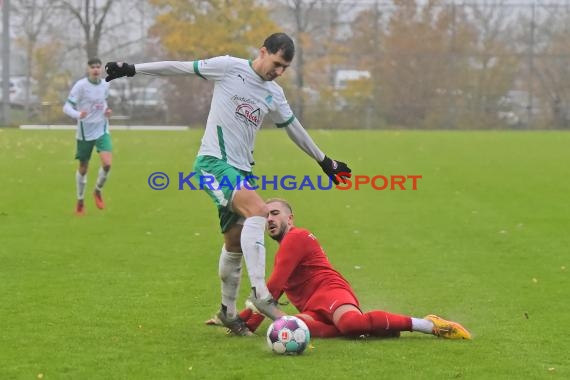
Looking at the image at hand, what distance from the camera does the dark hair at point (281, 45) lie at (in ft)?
23.9

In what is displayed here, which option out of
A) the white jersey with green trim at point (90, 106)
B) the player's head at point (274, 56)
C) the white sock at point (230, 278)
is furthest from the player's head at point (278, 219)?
the white jersey with green trim at point (90, 106)

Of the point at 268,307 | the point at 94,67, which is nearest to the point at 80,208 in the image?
the point at 94,67

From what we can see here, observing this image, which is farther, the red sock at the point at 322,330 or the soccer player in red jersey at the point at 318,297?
the red sock at the point at 322,330

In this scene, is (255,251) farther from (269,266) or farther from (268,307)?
(269,266)

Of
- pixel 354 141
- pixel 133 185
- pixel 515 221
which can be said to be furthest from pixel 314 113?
pixel 515 221

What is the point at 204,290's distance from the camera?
31.2 ft

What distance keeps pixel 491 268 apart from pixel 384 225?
162 inches

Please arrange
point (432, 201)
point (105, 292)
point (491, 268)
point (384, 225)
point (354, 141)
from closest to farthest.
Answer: point (105, 292)
point (491, 268)
point (384, 225)
point (432, 201)
point (354, 141)

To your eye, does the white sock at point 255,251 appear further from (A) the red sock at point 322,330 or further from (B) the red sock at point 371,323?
(B) the red sock at point 371,323

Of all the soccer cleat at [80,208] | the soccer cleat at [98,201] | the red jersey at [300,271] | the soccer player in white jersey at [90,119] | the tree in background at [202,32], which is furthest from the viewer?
the tree in background at [202,32]

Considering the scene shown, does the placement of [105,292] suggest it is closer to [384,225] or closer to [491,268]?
[491,268]

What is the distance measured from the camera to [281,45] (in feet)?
23.9

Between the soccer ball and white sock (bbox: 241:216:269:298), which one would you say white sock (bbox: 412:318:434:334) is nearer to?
the soccer ball

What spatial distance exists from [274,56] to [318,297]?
1.67m
